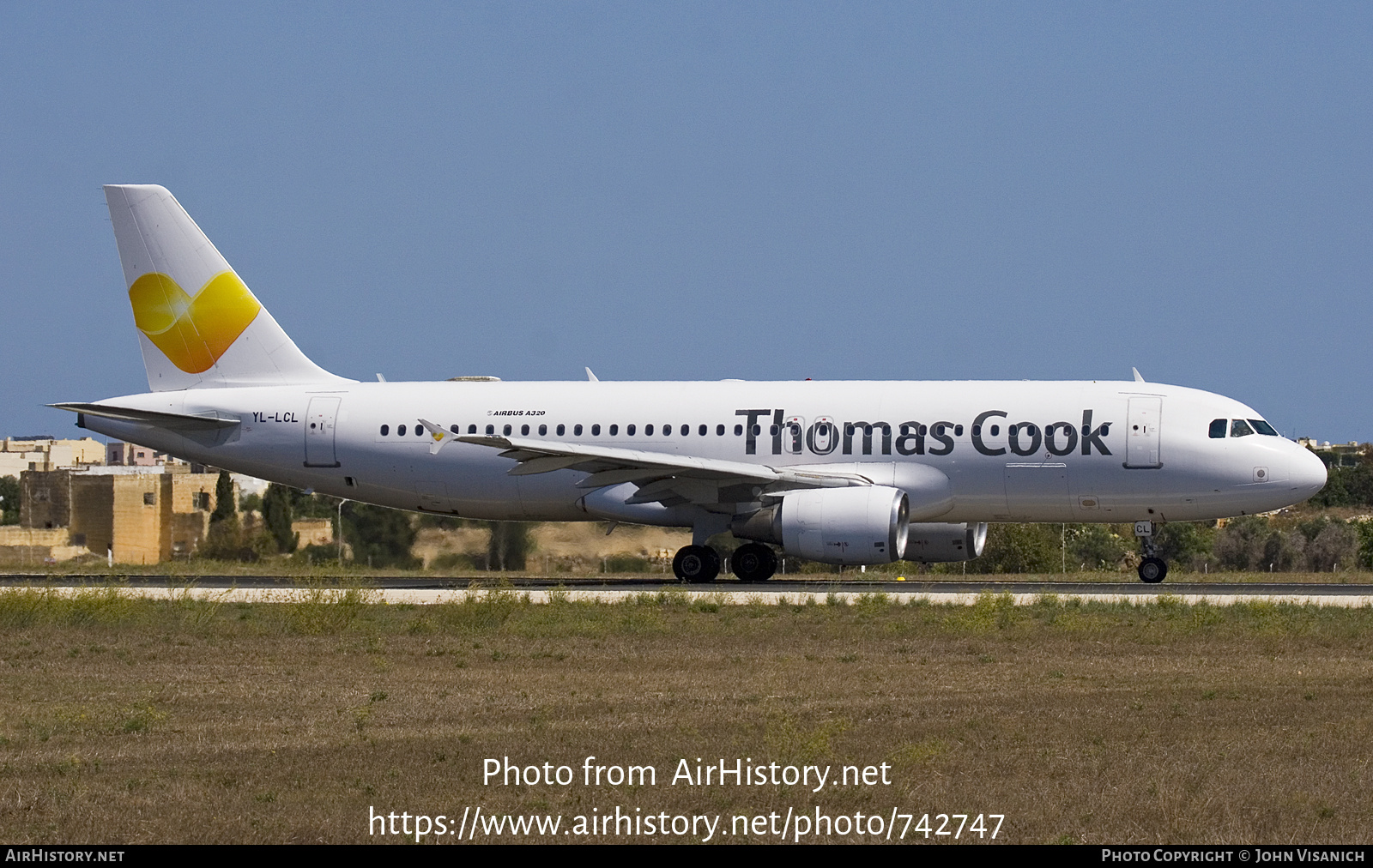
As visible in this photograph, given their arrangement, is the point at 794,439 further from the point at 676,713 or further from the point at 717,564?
the point at 676,713

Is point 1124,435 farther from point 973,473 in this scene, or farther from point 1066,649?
point 1066,649

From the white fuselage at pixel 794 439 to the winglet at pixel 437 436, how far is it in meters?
0.19

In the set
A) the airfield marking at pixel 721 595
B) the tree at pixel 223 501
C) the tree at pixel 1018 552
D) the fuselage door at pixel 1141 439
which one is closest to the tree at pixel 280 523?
the tree at pixel 223 501

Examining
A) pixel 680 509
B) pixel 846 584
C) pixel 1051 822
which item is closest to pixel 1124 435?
pixel 846 584

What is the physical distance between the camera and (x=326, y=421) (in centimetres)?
3102

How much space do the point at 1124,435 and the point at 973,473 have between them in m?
2.52

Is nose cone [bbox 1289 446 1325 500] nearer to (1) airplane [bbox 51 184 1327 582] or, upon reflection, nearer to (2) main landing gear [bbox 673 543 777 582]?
(1) airplane [bbox 51 184 1327 582]

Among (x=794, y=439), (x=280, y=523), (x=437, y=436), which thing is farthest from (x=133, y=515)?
(x=794, y=439)

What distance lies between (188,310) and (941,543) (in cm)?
1475

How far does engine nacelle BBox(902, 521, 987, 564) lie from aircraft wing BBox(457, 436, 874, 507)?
229 centimetres

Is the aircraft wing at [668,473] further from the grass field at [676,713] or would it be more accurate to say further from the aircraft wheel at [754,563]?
the grass field at [676,713]

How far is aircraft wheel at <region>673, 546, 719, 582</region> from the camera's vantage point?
1166 inches

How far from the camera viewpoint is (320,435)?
1220 inches

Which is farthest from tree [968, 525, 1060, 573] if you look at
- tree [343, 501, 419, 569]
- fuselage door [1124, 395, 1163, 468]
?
fuselage door [1124, 395, 1163, 468]
